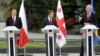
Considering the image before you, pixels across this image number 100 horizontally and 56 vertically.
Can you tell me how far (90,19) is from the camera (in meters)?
13.5

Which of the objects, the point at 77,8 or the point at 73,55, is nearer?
the point at 73,55

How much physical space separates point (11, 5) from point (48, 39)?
1623cm

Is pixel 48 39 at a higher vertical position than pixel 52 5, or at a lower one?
lower

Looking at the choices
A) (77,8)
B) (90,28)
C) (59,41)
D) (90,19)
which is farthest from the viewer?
(77,8)

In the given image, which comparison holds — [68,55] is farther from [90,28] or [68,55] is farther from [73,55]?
[90,28]

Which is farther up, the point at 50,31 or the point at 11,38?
the point at 50,31

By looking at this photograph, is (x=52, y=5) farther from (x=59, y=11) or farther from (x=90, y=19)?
(x=90, y=19)

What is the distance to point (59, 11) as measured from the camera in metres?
15.1

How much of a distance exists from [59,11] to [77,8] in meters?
10.5

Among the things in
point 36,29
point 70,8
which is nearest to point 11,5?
point 36,29

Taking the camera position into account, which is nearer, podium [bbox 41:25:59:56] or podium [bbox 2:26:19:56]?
podium [bbox 2:26:19:56]

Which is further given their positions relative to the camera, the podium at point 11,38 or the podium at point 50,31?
the podium at point 50,31

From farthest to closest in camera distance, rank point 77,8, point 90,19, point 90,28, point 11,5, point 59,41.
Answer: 1. point 11,5
2. point 77,8
3. point 59,41
4. point 90,19
5. point 90,28

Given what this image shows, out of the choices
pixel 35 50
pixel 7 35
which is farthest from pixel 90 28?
pixel 35 50
